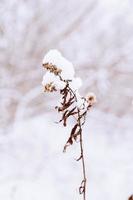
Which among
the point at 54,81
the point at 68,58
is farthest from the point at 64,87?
the point at 68,58

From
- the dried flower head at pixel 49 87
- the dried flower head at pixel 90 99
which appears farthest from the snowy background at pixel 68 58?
the dried flower head at pixel 49 87

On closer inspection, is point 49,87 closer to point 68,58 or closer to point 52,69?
point 52,69

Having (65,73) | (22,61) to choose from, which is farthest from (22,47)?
(65,73)

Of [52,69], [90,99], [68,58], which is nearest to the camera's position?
[52,69]

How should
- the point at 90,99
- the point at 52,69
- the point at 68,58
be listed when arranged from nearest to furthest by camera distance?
the point at 52,69 → the point at 90,99 → the point at 68,58

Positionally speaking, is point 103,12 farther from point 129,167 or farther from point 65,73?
point 65,73

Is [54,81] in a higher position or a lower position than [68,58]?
lower

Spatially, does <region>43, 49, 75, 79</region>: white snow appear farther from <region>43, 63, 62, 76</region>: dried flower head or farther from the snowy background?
the snowy background

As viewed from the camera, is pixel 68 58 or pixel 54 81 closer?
pixel 54 81
